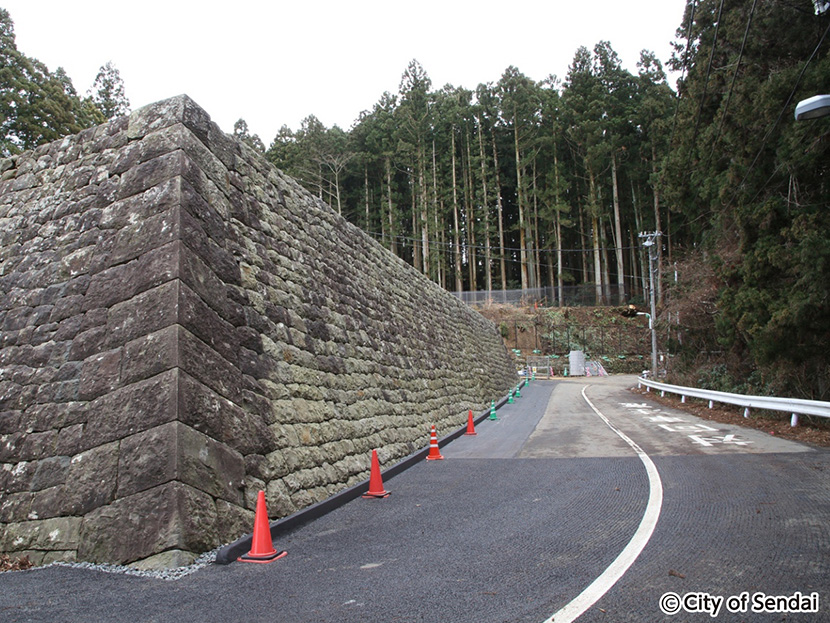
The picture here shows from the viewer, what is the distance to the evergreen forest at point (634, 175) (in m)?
11.8

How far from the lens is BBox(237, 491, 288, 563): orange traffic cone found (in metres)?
4.52

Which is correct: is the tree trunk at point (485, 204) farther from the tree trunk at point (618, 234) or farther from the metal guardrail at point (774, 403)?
the metal guardrail at point (774, 403)

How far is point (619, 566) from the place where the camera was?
156 inches

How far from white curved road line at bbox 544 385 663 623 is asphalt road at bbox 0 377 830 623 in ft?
0.13

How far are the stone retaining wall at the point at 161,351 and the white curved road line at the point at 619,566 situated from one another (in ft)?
9.67

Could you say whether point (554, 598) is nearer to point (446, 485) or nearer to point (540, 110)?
point (446, 485)

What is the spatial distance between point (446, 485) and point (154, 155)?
5637mm

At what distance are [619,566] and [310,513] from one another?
335 cm

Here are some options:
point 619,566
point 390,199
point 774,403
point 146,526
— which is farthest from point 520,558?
point 390,199

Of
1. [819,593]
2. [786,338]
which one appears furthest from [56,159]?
[786,338]

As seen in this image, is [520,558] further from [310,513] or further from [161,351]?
[161,351]

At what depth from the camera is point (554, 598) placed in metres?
3.45

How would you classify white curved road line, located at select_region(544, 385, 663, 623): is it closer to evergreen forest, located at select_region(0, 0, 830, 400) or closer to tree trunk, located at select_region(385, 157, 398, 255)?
evergreen forest, located at select_region(0, 0, 830, 400)

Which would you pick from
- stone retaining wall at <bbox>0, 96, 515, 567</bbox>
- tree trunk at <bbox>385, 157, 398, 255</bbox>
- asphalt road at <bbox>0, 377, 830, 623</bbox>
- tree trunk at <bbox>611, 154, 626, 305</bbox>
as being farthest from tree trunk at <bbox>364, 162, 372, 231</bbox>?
asphalt road at <bbox>0, 377, 830, 623</bbox>
